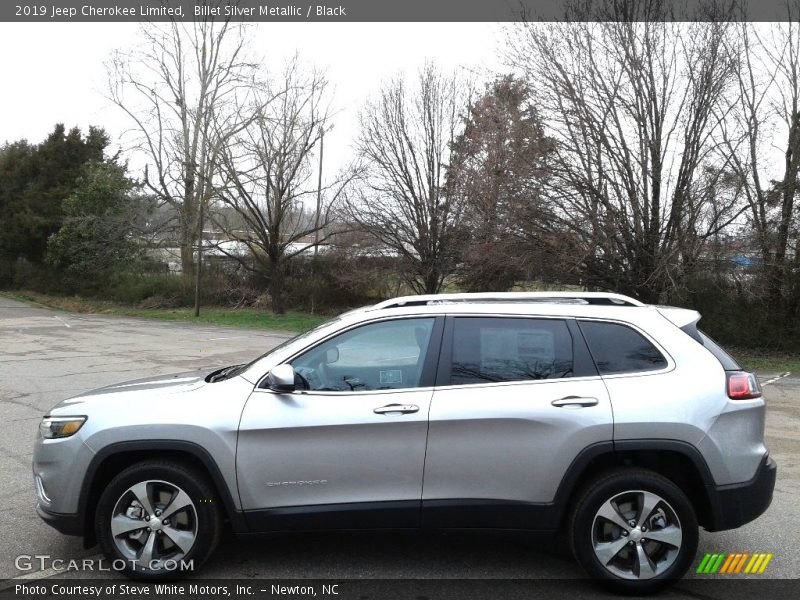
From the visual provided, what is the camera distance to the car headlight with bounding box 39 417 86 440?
407 centimetres

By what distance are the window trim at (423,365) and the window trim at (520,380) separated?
1.4 inches

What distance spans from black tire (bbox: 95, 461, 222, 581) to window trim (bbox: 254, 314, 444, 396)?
0.68 metres

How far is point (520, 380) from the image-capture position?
4.05 metres

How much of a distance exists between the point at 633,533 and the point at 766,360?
1454cm

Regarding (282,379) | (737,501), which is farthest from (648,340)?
(282,379)

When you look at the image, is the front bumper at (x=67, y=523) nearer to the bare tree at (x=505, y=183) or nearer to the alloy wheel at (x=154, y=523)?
the alloy wheel at (x=154, y=523)

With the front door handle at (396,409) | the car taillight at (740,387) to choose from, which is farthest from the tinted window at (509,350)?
the car taillight at (740,387)

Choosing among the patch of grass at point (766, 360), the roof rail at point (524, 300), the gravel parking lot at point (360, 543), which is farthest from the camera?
the patch of grass at point (766, 360)

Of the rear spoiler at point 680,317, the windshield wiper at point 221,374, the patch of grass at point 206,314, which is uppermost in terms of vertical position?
the rear spoiler at point 680,317

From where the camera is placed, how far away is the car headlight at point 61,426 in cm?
407

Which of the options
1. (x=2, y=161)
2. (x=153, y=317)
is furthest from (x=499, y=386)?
(x=2, y=161)

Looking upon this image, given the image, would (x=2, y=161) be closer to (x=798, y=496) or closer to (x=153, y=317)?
(x=153, y=317)

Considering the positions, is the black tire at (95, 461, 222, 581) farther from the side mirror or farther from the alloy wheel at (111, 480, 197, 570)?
the side mirror

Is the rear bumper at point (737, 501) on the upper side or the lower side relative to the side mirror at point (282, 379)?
lower
